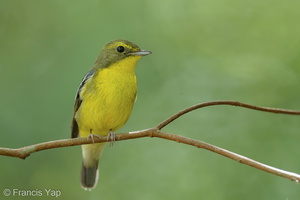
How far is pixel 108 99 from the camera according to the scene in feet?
12.9

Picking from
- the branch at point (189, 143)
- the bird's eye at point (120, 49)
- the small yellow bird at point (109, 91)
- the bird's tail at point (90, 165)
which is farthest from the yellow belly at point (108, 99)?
the branch at point (189, 143)

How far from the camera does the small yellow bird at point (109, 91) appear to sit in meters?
3.92

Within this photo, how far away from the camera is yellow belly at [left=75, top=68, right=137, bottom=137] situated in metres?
3.91

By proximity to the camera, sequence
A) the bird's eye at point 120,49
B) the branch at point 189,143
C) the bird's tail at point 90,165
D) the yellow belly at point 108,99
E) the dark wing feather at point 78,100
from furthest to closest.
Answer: the bird's tail at point 90,165
the dark wing feather at point 78,100
the bird's eye at point 120,49
the yellow belly at point 108,99
the branch at point 189,143

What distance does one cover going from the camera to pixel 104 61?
4.14 m

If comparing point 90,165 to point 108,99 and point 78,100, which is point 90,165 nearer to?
point 78,100

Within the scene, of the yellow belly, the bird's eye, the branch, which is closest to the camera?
the branch

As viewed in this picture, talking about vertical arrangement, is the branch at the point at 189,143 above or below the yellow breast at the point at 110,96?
above

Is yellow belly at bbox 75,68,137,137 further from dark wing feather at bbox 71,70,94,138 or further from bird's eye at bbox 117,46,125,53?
bird's eye at bbox 117,46,125,53

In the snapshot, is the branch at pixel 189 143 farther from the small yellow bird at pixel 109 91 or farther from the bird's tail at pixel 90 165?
the bird's tail at pixel 90 165

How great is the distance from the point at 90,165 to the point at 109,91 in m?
1.33

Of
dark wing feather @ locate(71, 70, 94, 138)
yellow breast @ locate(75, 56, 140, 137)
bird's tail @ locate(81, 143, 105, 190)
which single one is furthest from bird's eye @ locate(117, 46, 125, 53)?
bird's tail @ locate(81, 143, 105, 190)

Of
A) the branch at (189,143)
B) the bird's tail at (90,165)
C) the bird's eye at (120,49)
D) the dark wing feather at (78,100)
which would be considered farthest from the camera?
the bird's tail at (90,165)

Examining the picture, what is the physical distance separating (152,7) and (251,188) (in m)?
3.12
